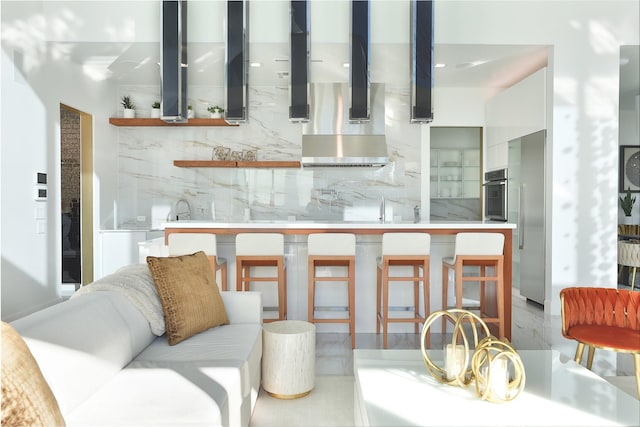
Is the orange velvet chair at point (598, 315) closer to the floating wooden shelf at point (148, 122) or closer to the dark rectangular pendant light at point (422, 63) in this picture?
the dark rectangular pendant light at point (422, 63)

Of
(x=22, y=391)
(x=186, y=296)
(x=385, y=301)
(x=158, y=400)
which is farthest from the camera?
(x=385, y=301)

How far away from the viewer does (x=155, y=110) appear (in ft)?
20.6

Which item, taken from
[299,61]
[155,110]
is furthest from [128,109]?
[299,61]

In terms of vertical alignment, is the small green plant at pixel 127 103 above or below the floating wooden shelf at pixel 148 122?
above

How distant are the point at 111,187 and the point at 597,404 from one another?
237 inches

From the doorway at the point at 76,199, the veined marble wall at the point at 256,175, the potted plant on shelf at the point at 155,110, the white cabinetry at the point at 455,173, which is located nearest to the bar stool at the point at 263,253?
the veined marble wall at the point at 256,175

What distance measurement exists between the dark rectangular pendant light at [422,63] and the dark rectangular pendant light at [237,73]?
140cm

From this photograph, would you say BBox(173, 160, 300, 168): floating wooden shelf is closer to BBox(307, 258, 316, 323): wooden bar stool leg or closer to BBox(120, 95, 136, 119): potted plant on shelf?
BBox(120, 95, 136, 119): potted plant on shelf

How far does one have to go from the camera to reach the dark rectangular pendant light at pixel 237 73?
3.83m

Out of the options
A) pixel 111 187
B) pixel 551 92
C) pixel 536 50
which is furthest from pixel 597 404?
pixel 111 187

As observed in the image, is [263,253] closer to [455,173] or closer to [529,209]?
[529,209]

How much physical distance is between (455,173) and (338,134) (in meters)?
2.71

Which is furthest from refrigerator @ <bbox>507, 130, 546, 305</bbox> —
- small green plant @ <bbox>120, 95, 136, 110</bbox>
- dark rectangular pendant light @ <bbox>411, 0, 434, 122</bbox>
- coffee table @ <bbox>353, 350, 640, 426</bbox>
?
small green plant @ <bbox>120, 95, 136, 110</bbox>

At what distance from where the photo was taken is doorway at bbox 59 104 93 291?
5781mm
